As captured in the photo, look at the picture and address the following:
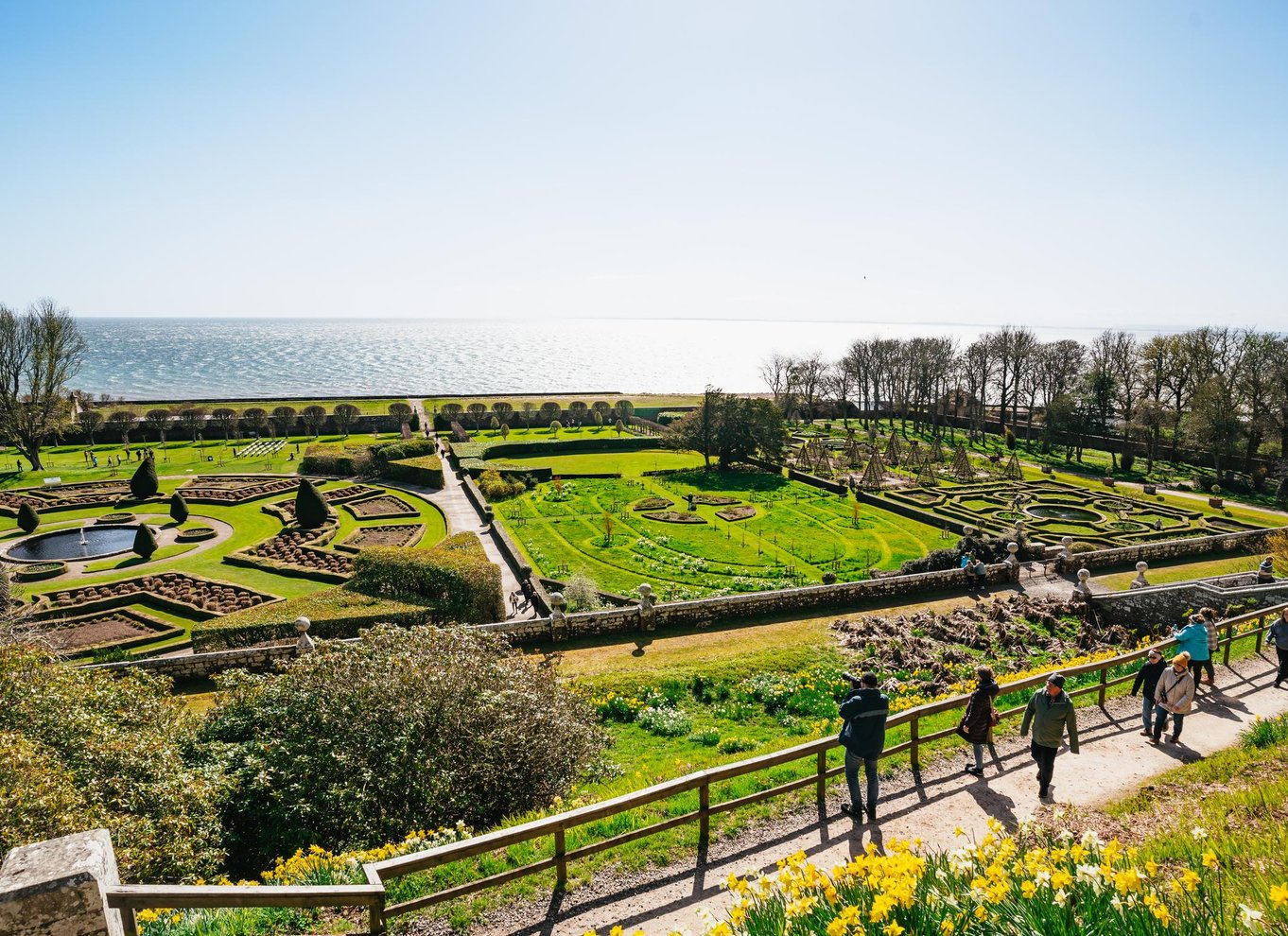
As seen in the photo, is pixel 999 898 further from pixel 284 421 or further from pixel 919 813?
pixel 284 421

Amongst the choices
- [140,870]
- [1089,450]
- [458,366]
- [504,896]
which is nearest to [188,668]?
[140,870]

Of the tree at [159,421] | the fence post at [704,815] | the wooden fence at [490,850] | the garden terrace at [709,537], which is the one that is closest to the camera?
the wooden fence at [490,850]

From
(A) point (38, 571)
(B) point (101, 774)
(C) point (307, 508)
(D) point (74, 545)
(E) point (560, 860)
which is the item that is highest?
(E) point (560, 860)

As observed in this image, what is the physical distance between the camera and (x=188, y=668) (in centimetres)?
1920

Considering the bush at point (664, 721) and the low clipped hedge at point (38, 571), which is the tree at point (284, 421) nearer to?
the low clipped hedge at point (38, 571)

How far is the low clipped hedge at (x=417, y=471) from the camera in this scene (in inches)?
1769

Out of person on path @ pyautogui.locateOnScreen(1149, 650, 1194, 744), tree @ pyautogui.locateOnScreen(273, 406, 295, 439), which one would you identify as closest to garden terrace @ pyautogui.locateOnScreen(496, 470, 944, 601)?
person on path @ pyautogui.locateOnScreen(1149, 650, 1194, 744)

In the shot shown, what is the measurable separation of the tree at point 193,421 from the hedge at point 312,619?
4656 centimetres

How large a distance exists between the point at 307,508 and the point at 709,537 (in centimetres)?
2001

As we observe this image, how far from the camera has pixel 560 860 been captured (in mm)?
7449

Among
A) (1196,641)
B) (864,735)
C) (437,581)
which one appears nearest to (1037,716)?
(864,735)

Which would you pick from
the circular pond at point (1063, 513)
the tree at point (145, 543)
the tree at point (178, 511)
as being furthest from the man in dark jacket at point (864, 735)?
the tree at point (178, 511)

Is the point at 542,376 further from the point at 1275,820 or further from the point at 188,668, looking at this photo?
the point at 1275,820

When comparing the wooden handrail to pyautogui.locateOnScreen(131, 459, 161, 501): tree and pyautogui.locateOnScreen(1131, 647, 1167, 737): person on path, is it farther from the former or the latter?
pyautogui.locateOnScreen(131, 459, 161, 501): tree
